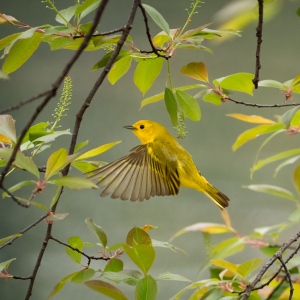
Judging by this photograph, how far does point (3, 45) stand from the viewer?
626 millimetres

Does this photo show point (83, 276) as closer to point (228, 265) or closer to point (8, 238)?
point (8, 238)

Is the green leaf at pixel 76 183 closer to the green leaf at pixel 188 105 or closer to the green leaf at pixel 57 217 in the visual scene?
the green leaf at pixel 57 217

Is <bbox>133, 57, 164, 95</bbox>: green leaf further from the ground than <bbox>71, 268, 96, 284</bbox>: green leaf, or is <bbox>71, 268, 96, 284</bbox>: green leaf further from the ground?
<bbox>133, 57, 164, 95</bbox>: green leaf

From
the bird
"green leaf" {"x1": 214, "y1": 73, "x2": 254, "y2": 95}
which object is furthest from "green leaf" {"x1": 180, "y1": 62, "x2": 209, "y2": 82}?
the bird

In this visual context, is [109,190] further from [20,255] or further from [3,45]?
[20,255]

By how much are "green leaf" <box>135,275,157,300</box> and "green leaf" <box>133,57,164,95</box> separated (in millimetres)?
235

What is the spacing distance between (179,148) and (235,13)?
1.85 feet

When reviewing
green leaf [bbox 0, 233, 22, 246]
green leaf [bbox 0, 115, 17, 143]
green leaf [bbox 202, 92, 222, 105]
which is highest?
green leaf [bbox 202, 92, 222, 105]

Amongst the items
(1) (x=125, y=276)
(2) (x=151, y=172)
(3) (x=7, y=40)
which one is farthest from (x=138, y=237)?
(3) (x=7, y=40)

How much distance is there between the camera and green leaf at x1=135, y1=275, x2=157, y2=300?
2.07 ft

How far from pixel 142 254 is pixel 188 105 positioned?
0.64ft

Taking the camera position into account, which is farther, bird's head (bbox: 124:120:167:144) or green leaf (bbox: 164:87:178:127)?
bird's head (bbox: 124:120:167:144)

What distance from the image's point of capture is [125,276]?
2.15 feet

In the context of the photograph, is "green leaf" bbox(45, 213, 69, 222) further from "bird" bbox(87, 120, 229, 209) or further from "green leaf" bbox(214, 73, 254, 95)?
"green leaf" bbox(214, 73, 254, 95)
